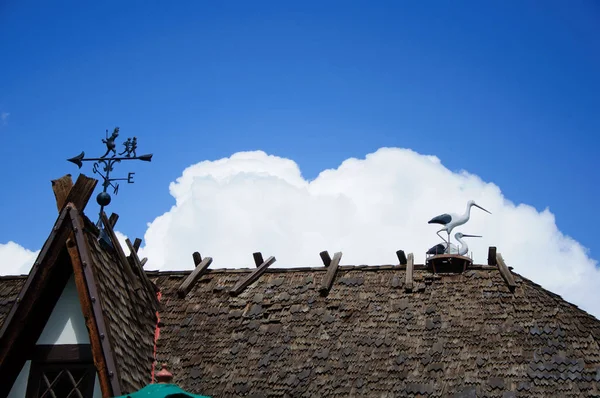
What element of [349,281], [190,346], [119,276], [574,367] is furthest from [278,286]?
[574,367]

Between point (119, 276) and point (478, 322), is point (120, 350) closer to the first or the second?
point (119, 276)

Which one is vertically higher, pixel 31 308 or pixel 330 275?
pixel 330 275

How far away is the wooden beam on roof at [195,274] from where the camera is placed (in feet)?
52.6

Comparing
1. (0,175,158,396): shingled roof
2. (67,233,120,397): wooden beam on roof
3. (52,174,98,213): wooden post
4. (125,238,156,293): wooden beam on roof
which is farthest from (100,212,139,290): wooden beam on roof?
(67,233,120,397): wooden beam on roof

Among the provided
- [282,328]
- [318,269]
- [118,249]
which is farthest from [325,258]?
[118,249]

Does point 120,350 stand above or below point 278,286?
below

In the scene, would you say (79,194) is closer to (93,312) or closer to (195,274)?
(93,312)

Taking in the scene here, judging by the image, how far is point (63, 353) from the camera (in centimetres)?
1208

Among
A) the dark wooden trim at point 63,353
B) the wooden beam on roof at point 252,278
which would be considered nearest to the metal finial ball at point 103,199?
the dark wooden trim at point 63,353

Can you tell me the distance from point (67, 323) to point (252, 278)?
4.91m

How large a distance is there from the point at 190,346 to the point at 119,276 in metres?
2.04

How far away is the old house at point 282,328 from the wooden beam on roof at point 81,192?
16mm

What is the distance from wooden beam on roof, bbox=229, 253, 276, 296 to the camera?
1592 centimetres

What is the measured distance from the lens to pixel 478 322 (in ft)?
46.3
